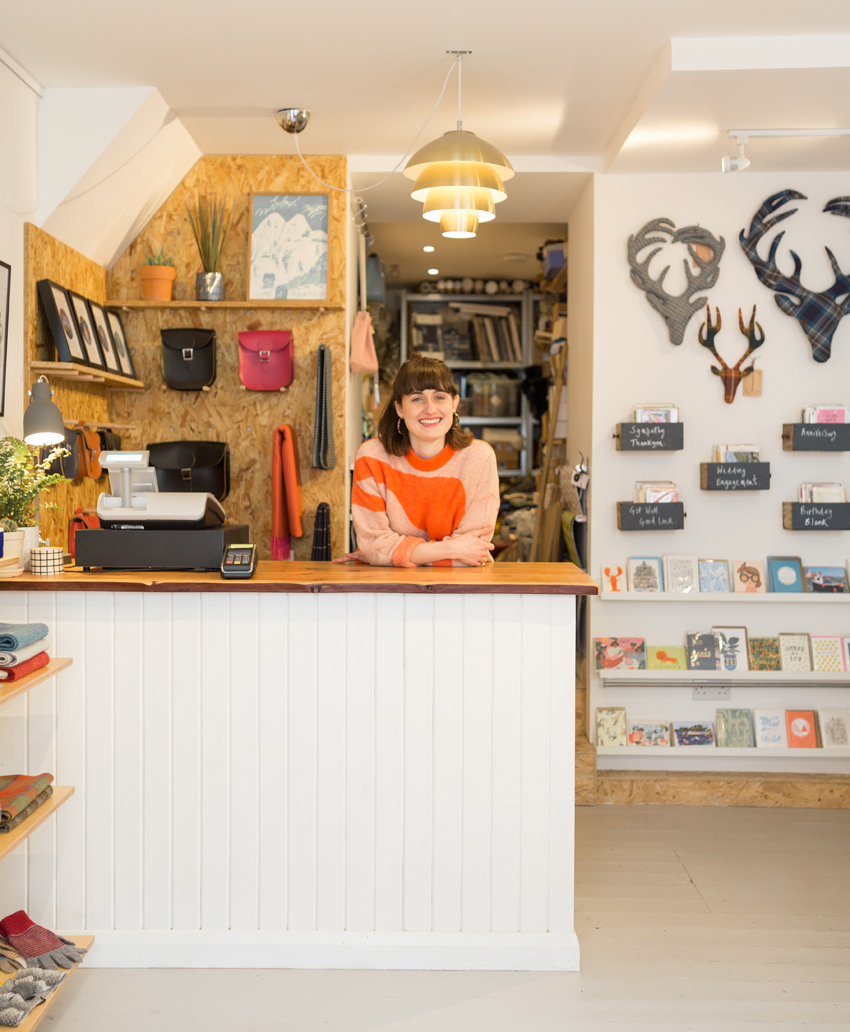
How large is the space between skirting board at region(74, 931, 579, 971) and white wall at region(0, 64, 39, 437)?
1.85 meters

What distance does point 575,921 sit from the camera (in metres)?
2.81

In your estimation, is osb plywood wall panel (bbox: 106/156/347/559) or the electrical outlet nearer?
the electrical outlet

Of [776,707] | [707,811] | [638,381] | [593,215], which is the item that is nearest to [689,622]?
[776,707]

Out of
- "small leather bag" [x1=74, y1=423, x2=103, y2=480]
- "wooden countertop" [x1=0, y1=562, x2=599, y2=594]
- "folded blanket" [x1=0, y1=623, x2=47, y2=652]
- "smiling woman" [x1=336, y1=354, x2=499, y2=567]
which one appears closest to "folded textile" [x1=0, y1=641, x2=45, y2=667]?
"folded blanket" [x1=0, y1=623, x2=47, y2=652]

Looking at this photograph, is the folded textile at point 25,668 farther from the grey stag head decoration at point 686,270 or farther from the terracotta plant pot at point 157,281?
the grey stag head decoration at point 686,270

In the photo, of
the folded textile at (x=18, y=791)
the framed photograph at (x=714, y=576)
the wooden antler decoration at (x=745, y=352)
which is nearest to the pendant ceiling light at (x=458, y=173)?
the wooden antler decoration at (x=745, y=352)

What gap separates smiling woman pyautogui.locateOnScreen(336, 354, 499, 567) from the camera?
2920 millimetres

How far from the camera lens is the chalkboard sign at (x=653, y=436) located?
157 inches

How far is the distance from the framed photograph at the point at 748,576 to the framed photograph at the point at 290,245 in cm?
235

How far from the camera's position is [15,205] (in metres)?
3.32

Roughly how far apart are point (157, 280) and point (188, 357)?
0.39m

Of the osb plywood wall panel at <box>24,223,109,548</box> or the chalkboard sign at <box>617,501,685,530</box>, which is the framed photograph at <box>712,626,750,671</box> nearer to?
the chalkboard sign at <box>617,501,685,530</box>

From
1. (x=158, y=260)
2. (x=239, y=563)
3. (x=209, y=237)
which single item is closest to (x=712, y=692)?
(x=239, y=563)

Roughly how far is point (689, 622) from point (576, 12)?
8.47ft
